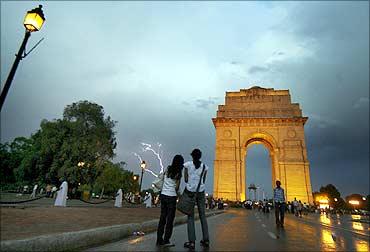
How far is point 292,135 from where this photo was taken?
44219mm

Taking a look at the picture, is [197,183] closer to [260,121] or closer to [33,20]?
[33,20]

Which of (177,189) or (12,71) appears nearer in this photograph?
(177,189)

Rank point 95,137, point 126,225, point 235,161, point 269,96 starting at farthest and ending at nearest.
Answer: point 269,96 → point 235,161 → point 95,137 → point 126,225

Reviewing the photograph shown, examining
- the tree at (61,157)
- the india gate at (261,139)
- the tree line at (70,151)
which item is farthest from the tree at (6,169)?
the india gate at (261,139)

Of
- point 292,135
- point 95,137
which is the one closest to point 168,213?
point 95,137

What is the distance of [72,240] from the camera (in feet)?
14.4

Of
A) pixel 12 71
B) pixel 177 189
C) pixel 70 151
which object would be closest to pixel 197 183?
pixel 177 189

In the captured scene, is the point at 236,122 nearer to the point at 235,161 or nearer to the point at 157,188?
the point at 235,161

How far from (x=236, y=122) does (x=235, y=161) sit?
712cm

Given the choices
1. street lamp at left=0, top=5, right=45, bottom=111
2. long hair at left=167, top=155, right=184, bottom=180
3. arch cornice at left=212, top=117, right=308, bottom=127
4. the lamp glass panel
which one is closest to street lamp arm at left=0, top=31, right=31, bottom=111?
street lamp at left=0, top=5, right=45, bottom=111

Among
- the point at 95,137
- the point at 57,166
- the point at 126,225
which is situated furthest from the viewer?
the point at 95,137

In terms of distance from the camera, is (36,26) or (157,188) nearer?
(157,188)

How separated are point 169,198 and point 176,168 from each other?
612mm

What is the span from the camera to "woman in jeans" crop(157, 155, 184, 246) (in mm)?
5230
